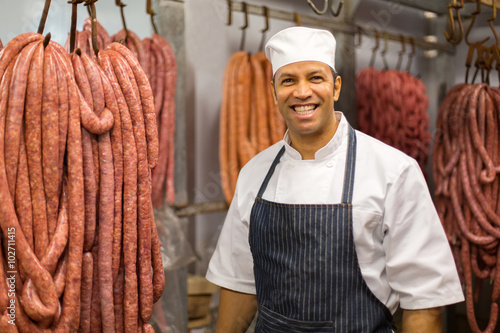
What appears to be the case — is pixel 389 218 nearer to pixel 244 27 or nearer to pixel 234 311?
pixel 234 311

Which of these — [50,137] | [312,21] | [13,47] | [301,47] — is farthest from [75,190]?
[312,21]

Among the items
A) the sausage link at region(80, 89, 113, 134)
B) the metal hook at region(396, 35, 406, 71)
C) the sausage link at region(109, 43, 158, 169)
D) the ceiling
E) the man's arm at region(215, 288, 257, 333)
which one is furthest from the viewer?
the metal hook at region(396, 35, 406, 71)

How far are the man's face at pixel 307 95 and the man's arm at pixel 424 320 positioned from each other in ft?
2.74

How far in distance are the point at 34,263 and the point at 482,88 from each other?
8.66ft

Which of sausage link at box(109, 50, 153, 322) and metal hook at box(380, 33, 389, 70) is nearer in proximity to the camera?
sausage link at box(109, 50, 153, 322)

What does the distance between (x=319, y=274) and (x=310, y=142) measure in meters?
0.56

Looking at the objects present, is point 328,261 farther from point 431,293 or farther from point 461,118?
point 461,118

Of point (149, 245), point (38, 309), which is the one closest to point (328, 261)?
point (149, 245)

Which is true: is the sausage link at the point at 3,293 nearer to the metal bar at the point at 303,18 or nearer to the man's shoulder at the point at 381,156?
the man's shoulder at the point at 381,156

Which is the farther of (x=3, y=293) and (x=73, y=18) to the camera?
(x=73, y=18)

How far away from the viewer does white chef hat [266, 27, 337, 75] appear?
1.97 meters

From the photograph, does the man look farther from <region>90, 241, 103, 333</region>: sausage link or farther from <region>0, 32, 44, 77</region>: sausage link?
<region>0, 32, 44, 77</region>: sausage link

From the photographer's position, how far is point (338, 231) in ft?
6.36

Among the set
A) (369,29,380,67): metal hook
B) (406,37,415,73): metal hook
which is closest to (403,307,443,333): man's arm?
(369,29,380,67): metal hook
